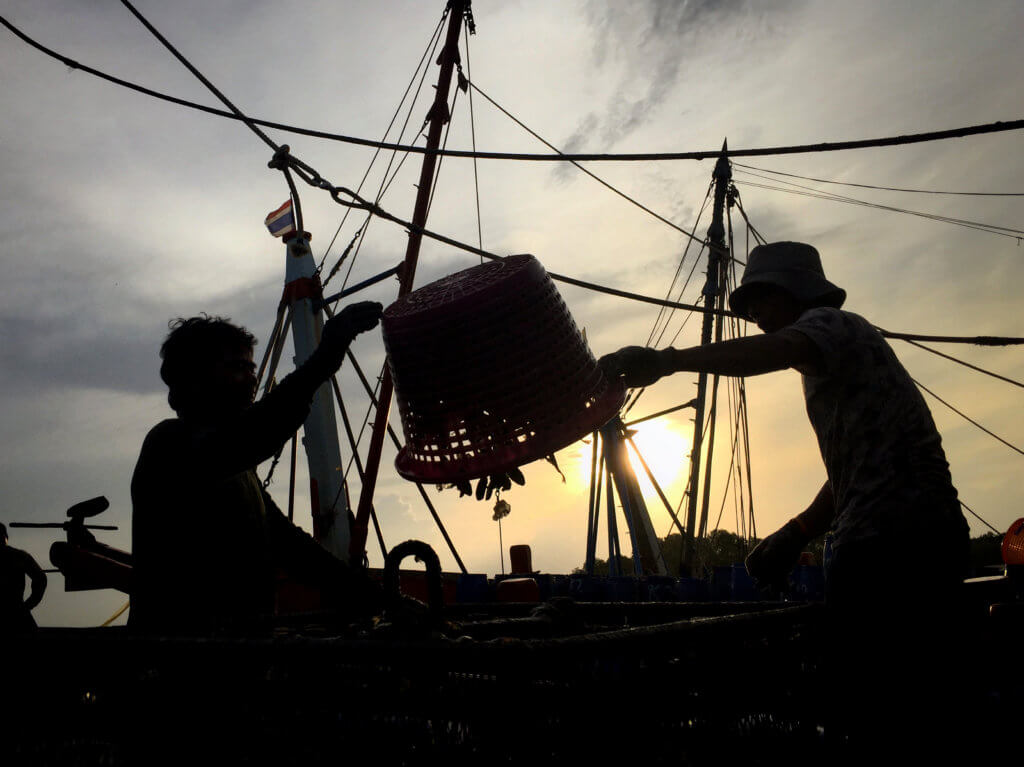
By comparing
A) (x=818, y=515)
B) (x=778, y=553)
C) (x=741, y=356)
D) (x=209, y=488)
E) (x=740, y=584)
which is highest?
(x=741, y=356)

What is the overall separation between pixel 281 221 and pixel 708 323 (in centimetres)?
1237

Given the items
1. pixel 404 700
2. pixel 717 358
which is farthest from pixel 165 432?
pixel 717 358

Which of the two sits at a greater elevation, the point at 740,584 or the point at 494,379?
the point at 494,379

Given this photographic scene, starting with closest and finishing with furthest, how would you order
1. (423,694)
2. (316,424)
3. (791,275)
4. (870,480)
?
(423,694) < (870,480) < (791,275) < (316,424)

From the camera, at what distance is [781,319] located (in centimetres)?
251

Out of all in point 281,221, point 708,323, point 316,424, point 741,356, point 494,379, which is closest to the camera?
point 741,356

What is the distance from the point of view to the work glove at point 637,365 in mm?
2002

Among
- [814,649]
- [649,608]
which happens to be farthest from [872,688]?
[649,608]

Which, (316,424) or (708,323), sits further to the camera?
(708,323)

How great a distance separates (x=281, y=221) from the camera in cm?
1009

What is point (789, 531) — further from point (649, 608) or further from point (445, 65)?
point (445, 65)

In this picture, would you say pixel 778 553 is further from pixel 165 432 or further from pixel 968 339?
pixel 968 339

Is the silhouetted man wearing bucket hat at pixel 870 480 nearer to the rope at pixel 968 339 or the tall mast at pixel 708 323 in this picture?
the rope at pixel 968 339

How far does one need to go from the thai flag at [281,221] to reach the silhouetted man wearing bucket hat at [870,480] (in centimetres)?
873
